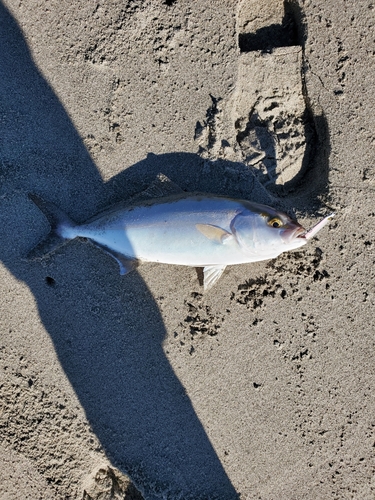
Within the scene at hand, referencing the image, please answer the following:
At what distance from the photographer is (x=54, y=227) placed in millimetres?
2744

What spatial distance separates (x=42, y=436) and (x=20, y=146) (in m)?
2.18

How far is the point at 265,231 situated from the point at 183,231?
55 centimetres

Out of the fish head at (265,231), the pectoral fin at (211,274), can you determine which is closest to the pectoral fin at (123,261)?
the pectoral fin at (211,274)

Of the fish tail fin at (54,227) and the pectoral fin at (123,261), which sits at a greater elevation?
the fish tail fin at (54,227)

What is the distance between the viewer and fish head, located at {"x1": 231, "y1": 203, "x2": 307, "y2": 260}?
8.09 ft

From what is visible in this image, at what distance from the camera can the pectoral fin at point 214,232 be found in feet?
8.38

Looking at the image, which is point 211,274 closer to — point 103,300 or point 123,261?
point 123,261

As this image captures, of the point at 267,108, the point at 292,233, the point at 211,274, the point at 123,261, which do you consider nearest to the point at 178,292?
the point at 211,274

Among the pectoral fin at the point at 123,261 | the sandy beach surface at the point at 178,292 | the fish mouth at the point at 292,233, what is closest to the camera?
the fish mouth at the point at 292,233

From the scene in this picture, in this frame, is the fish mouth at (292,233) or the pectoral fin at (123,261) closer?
the fish mouth at (292,233)

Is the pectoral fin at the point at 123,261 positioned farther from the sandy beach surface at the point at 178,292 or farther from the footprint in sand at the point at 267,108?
the footprint in sand at the point at 267,108

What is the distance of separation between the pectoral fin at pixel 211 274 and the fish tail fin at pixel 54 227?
3.24 ft

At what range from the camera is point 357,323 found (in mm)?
2871

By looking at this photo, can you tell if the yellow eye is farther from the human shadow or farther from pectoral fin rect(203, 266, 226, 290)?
the human shadow
